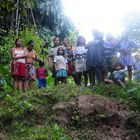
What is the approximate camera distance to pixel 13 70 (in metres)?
10.2

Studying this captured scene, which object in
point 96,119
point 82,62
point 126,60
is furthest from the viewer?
point 126,60

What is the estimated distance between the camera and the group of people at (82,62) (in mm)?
10359

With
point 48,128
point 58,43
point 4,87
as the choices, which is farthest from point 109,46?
point 48,128

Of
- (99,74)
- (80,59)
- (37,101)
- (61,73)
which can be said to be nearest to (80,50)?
(80,59)

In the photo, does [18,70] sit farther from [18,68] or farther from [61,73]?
[61,73]

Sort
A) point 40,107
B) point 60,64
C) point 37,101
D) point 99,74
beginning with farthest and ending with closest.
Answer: point 60,64, point 99,74, point 37,101, point 40,107

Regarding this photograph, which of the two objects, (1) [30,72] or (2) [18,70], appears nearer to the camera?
(2) [18,70]

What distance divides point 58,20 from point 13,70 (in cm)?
695

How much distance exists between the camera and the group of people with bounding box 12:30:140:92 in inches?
408

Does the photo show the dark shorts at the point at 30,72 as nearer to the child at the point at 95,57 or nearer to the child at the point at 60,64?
the child at the point at 60,64

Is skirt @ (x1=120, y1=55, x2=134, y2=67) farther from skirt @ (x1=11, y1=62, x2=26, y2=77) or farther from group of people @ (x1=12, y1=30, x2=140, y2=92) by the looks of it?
skirt @ (x1=11, y1=62, x2=26, y2=77)

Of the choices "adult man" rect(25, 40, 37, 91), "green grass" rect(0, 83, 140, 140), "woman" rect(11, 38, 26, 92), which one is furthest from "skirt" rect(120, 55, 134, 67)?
"woman" rect(11, 38, 26, 92)

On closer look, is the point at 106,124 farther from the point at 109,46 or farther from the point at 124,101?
the point at 109,46

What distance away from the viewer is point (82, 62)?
1096 cm
